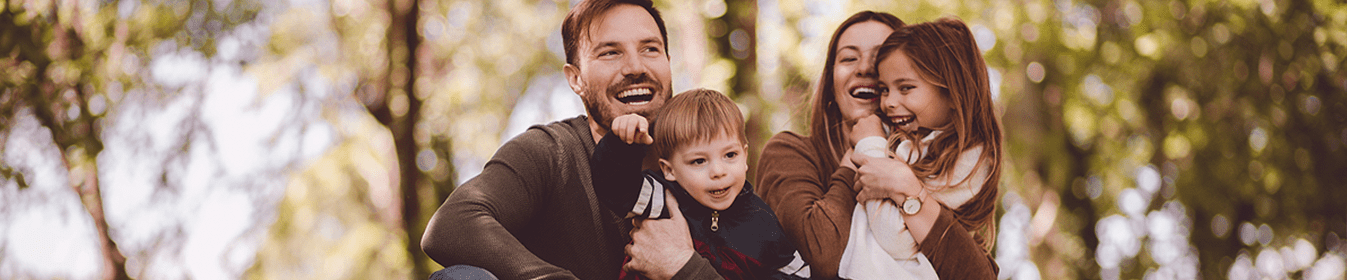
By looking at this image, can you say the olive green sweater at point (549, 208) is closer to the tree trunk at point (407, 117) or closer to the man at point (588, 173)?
the man at point (588, 173)

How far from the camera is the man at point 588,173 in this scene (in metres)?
2.06

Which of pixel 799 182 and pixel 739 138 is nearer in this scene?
pixel 739 138

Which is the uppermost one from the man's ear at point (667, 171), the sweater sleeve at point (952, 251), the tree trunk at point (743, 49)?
the man's ear at point (667, 171)

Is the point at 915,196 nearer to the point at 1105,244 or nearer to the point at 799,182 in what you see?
the point at 799,182

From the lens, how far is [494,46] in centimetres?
858

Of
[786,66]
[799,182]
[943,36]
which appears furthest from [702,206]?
[786,66]

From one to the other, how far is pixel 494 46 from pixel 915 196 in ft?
22.5

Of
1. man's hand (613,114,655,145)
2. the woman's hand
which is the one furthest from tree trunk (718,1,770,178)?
man's hand (613,114,655,145)

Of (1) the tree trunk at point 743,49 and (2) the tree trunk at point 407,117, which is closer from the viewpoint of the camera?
(1) the tree trunk at point 743,49

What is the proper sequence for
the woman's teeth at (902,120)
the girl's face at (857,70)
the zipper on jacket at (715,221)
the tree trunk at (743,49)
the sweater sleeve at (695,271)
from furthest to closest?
the tree trunk at (743,49)
the girl's face at (857,70)
the woman's teeth at (902,120)
the zipper on jacket at (715,221)
the sweater sleeve at (695,271)

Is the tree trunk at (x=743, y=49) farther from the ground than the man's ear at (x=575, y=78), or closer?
closer

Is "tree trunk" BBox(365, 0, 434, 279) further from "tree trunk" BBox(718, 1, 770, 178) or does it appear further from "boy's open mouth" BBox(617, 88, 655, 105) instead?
"boy's open mouth" BBox(617, 88, 655, 105)

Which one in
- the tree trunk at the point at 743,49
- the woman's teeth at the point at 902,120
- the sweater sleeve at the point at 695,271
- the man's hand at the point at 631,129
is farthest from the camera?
the tree trunk at the point at 743,49

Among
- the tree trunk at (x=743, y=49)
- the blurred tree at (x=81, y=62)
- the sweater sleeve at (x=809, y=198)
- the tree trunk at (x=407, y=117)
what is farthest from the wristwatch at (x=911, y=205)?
the tree trunk at (x=407, y=117)
